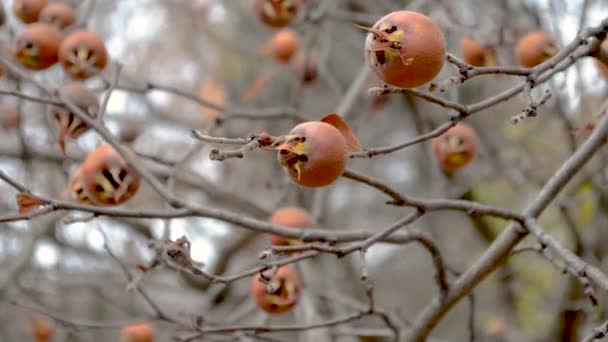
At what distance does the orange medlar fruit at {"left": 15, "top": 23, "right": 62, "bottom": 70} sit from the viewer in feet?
5.93

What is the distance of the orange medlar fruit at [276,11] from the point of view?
7.27ft

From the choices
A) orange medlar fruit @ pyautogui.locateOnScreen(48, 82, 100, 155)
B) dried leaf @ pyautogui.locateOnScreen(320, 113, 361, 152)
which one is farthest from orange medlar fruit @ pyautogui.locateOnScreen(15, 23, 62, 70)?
dried leaf @ pyautogui.locateOnScreen(320, 113, 361, 152)

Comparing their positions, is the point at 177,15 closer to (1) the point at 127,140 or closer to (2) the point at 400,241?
(1) the point at 127,140

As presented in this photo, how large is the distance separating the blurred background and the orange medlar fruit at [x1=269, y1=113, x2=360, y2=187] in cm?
65

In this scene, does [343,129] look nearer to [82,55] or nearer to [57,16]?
[82,55]

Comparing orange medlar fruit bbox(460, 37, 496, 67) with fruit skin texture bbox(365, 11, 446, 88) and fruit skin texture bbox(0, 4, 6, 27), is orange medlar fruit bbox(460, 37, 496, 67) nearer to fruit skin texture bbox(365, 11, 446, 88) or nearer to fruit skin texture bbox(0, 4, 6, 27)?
fruit skin texture bbox(365, 11, 446, 88)

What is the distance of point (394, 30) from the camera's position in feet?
3.52

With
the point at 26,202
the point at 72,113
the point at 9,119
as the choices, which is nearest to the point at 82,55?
the point at 72,113

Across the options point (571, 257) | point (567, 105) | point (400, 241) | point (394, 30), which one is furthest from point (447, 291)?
point (567, 105)

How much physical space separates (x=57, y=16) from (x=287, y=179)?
0.73 meters

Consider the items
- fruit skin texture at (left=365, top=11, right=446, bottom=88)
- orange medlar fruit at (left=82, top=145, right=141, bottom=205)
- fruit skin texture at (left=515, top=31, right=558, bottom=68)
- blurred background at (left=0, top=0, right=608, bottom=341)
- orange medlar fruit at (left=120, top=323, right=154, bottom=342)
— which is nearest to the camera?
fruit skin texture at (left=365, top=11, right=446, bottom=88)

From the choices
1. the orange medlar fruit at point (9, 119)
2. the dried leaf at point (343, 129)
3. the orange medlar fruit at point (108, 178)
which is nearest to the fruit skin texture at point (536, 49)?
the dried leaf at point (343, 129)

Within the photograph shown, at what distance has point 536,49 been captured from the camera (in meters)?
1.75

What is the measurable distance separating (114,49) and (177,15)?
1.24 metres
